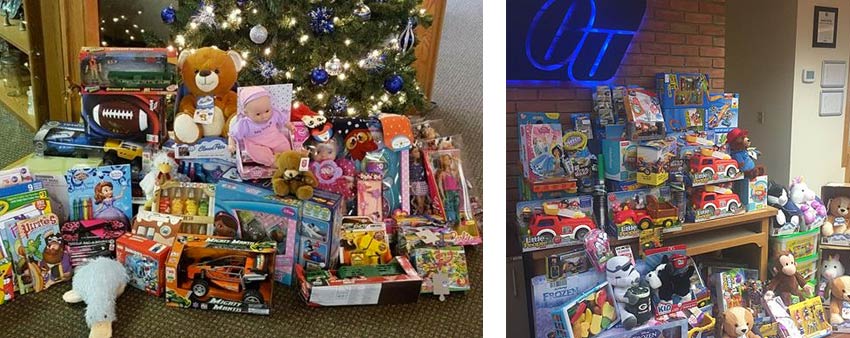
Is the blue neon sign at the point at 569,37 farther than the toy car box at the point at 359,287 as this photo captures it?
No

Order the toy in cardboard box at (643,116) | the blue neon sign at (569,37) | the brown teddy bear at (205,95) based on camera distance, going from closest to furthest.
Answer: the blue neon sign at (569,37)
the toy in cardboard box at (643,116)
the brown teddy bear at (205,95)

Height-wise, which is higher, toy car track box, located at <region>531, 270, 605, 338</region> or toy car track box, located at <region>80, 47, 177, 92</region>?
toy car track box, located at <region>80, 47, 177, 92</region>

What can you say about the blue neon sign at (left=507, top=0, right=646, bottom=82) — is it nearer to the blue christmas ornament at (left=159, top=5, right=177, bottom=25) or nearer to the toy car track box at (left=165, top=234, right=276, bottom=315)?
the toy car track box at (left=165, top=234, right=276, bottom=315)

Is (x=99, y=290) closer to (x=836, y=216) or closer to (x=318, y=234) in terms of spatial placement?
(x=318, y=234)

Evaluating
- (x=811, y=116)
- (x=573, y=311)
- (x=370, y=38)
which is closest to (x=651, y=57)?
(x=811, y=116)

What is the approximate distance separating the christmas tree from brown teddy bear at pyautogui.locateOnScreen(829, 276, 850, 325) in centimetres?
178

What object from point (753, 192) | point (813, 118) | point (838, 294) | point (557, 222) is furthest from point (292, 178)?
point (838, 294)

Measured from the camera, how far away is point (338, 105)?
2.85 m

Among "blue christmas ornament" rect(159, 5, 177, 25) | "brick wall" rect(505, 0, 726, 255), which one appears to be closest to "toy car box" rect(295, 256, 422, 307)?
"brick wall" rect(505, 0, 726, 255)

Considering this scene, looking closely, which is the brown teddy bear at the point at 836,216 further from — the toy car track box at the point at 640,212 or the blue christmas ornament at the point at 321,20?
the blue christmas ornament at the point at 321,20

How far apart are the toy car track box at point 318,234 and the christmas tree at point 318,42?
878 millimetres

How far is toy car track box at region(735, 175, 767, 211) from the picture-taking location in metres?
1.58

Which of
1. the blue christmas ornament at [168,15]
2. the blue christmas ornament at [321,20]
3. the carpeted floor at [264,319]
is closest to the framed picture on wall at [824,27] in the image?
the carpeted floor at [264,319]

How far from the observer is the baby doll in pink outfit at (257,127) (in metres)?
2.18
